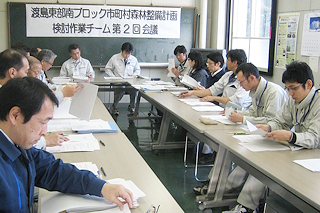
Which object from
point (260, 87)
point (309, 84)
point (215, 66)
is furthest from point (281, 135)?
point (215, 66)

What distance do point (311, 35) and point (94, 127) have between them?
312cm

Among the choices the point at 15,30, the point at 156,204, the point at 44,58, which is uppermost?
the point at 15,30

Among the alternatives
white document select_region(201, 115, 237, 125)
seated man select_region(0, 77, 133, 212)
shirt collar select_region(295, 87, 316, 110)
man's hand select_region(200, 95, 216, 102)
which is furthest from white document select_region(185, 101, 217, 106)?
seated man select_region(0, 77, 133, 212)

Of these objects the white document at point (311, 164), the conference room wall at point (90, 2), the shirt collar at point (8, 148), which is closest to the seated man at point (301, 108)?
the white document at point (311, 164)

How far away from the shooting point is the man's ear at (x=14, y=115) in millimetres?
1191

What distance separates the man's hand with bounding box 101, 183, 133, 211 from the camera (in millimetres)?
1462

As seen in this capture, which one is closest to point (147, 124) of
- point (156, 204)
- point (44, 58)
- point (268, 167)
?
point (44, 58)

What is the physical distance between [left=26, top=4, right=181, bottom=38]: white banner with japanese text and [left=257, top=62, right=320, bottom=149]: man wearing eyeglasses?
193 inches

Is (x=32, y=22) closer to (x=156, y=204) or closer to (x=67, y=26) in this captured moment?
(x=67, y=26)

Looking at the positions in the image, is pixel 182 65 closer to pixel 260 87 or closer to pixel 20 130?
pixel 260 87

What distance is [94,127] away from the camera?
9.10ft

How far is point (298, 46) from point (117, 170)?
12.0 feet

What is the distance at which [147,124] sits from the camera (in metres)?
6.05

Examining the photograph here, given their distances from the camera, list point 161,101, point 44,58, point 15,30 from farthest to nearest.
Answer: point 15,30 < point 44,58 < point 161,101
